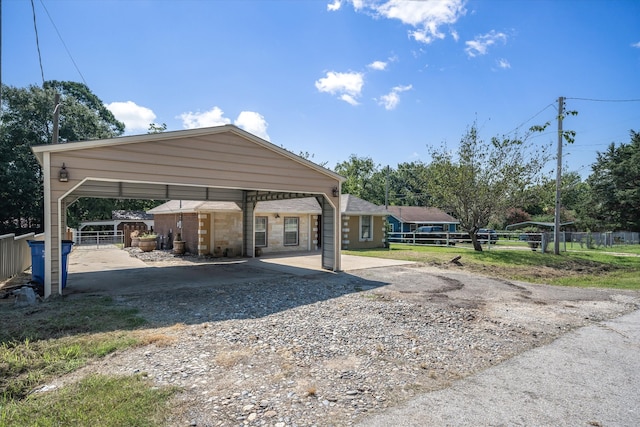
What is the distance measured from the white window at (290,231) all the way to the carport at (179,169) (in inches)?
240

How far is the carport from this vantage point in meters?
7.10

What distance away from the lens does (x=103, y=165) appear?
7516 millimetres

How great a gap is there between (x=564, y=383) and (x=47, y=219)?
863 centimetres

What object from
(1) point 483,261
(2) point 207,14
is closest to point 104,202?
(2) point 207,14

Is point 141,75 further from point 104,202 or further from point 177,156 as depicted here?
point 104,202

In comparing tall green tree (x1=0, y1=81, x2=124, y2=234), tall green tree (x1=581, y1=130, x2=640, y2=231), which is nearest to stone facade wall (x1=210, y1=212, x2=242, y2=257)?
tall green tree (x1=0, y1=81, x2=124, y2=234)

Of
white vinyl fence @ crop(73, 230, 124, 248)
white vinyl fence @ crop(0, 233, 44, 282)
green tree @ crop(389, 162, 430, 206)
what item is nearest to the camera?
white vinyl fence @ crop(0, 233, 44, 282)

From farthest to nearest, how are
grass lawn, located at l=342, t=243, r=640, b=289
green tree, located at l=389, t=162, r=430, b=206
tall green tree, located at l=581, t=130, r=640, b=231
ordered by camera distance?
1. green tree, located at l=389, t=162, r=430, b=206
2. tall green tree, located at l=581, t=130, r=640, b=231
3. grass lawn, located at l=342, t=243, r=640, b=289

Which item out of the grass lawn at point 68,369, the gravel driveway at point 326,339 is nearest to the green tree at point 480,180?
the gravel driveway at point 326,339

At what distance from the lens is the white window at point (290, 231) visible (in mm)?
17891

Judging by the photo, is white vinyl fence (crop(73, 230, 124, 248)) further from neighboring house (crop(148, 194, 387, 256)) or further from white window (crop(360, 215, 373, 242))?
white window (crop(360, 215, 373, 242))

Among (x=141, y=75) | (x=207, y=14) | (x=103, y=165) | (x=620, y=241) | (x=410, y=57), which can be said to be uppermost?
(x=410, y=57)

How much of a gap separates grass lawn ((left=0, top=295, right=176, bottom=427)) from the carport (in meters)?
1.93

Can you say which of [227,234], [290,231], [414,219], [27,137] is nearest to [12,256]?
[227,234]
